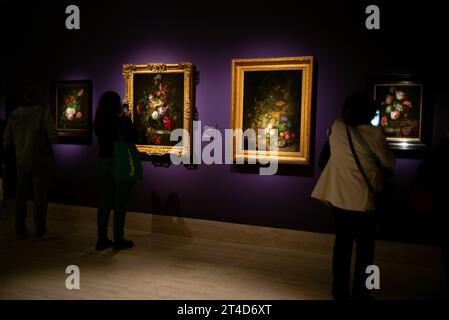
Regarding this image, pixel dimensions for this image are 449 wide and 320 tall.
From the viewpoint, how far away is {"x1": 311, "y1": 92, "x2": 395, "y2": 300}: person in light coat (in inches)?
127

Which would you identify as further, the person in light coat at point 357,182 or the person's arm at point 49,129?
the person's arm at point 49,129

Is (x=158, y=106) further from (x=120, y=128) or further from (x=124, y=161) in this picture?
(x=124, y=161)

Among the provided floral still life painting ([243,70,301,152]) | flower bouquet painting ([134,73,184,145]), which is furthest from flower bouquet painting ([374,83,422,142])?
flower bouquet painting ([134,73,184,145])

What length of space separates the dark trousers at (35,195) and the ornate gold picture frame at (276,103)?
2375mm

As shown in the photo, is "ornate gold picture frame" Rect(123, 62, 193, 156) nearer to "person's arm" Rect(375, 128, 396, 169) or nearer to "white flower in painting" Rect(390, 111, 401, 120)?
"white flower in painting" Rect(390, 111, 401, 120)

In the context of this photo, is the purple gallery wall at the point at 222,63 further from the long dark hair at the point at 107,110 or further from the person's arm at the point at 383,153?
the person's arm at the point at 383,153

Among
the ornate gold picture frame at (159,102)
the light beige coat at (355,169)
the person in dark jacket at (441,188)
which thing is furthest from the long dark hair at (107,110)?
the person in dark jacket at (441,188)

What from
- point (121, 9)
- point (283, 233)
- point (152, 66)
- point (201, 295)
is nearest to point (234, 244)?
point (283, 233)

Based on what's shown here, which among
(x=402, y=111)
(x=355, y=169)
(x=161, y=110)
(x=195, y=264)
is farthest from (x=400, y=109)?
(x=161, y=110)

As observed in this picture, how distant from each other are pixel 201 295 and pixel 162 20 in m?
3.67

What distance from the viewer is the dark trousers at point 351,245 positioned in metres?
3.24

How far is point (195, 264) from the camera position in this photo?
15.1 feet

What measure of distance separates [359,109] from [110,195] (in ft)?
9.75

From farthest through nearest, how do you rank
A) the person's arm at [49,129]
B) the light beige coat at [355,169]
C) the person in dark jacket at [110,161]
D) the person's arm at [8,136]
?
the person's arm at [8,136] → the person's arm at [49,129] → the person in dark jacket at [110,161] → the light beige coat at [355,169]
